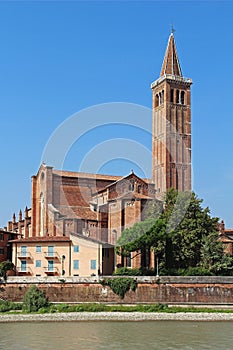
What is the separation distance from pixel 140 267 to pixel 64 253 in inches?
292

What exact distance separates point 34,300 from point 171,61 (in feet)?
155

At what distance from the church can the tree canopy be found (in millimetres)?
2735

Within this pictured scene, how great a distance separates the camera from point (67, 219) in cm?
6956

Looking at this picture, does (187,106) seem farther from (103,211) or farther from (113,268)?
(113,268)

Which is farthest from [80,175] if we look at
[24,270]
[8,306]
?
[8,306]

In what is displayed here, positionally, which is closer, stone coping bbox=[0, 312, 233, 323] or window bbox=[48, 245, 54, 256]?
stone coping bbox=[0, 312, 233, 323]

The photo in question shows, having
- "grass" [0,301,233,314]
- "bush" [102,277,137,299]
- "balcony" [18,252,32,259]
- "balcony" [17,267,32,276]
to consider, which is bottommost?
"grass" [0,301,233,314]

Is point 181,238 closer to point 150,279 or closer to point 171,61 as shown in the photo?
point 150,279

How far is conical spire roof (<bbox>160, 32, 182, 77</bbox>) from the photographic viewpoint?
86500 mm

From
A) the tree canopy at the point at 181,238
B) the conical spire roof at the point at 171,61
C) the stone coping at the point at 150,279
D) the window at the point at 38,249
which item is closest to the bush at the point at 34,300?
the stone coping at the point at 150,279

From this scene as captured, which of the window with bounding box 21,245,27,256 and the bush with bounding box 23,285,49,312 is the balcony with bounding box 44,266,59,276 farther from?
the bush with bounding box 23,285,49,312

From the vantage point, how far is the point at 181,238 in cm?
5853

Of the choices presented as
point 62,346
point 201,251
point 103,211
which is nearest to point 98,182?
point 103,211

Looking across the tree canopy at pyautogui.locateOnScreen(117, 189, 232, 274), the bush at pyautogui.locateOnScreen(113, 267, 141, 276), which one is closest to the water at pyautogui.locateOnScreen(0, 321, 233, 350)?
the bush at pyautogui.locateOnScreen(113, 267, 141, 276)
